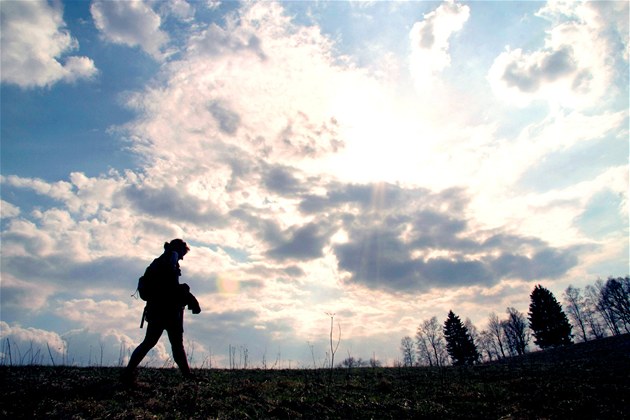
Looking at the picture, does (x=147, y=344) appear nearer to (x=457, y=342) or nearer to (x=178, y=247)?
(x=178, y=247)

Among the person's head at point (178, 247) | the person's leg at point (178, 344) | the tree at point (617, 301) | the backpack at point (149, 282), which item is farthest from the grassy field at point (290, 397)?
the tree at point (617, 301)

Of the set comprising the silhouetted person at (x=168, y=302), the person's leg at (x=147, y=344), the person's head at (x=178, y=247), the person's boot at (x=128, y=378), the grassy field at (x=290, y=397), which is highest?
the person's head at (x=178, y=247)

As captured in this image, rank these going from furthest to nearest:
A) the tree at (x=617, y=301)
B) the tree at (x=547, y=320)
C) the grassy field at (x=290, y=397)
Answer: the tree at (x=617, y=301), the tree at (x=547, y=320), the grassy field at (x=290, y=397)

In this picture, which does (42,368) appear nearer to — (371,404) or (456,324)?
(371,404)

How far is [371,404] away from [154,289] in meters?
5.14

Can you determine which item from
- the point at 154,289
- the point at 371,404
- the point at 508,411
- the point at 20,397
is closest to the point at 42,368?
the point at 20,397

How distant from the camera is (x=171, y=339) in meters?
7.72

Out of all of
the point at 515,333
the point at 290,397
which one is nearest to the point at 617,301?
the point at 515,333

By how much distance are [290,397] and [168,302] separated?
126 inches

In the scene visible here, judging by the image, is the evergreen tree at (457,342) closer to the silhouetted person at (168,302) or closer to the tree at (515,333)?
the tree at (515,333)

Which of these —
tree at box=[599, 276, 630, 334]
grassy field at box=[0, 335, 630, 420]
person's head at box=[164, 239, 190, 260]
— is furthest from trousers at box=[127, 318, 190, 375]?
tree at box=[599, 276, 630, 334]

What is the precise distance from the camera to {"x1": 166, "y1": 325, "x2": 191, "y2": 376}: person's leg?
7.69m

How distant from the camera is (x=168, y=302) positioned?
24.9 ft

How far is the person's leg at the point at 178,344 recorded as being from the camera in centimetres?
769
